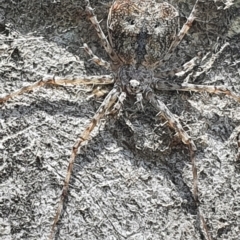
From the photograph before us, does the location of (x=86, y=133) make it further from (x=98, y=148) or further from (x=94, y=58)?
(x=94, y=58)

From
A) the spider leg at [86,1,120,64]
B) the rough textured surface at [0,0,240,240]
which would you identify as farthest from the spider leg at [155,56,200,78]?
the spider leg at [86,1,120,64]

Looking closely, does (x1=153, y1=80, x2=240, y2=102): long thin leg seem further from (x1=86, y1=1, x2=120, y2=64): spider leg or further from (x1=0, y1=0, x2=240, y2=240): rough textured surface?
(x1=86, y1=1, x2=120, y2=64): spider leg

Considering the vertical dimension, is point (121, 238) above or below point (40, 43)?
below

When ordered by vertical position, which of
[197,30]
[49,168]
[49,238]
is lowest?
[49,238]

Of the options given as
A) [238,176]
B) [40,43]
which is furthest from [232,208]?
[40,43]

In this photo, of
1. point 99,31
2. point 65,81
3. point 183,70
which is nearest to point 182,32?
point 183,70

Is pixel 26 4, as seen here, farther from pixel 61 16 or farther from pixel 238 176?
pixel 238 176
